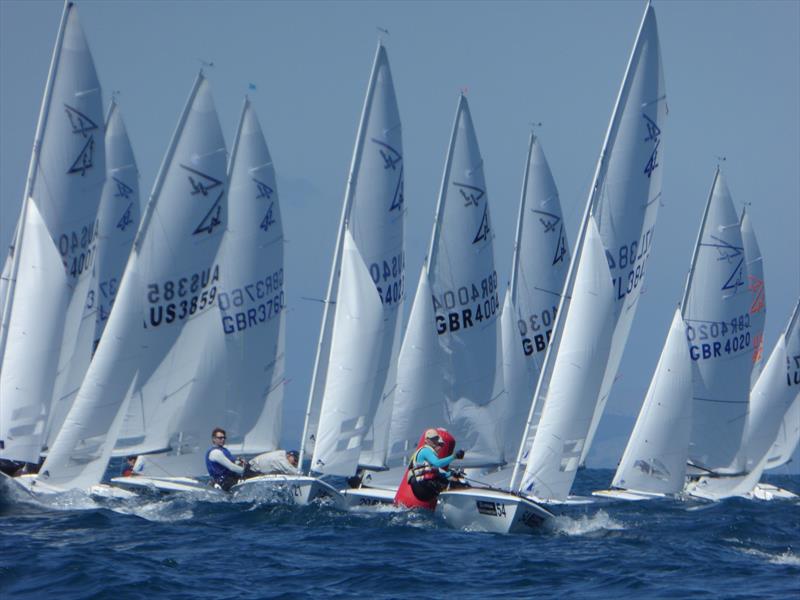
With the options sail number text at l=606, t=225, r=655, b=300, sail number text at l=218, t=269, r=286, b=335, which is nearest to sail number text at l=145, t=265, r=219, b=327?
sail number text at l=218, t=269, r=286, b=335

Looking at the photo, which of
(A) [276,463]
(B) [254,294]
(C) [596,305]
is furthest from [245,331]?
(C) [596,305]

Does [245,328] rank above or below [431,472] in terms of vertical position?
above

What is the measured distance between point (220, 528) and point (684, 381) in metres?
9.49

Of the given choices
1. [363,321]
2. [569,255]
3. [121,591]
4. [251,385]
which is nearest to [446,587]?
[121,591]

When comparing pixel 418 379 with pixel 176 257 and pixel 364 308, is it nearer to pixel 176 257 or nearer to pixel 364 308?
pixel 364 308

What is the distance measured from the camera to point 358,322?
69.0 feet

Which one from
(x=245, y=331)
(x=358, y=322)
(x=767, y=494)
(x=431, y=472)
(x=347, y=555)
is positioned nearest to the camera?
(x=347, y=555)

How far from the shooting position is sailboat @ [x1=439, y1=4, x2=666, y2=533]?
17.5 m

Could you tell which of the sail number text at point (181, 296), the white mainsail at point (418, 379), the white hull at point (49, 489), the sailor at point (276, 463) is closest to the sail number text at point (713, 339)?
the white mainsail at point (418, 379)

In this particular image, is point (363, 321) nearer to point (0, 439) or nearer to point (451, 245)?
point (451, 245)

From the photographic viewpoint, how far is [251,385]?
2336 centimetres

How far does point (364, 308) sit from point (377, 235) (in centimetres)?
157

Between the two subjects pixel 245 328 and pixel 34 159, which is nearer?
pixel 34 159

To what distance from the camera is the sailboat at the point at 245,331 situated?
22172 millimetres
